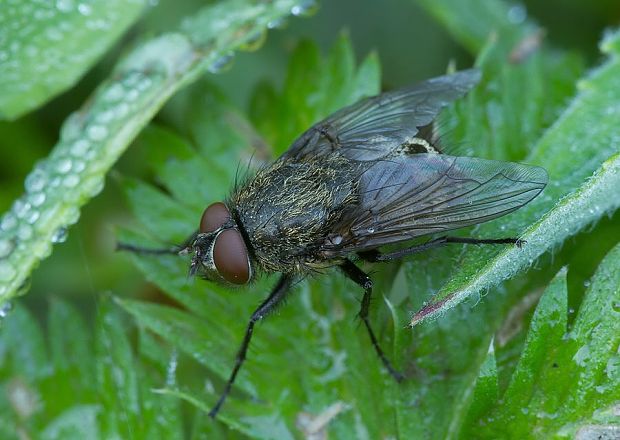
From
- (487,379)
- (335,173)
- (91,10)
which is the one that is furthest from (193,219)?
(487,379)

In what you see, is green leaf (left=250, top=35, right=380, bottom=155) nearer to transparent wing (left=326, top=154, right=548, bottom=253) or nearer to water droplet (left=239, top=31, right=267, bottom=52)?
water droplet (left=239, top=31, right=267, bottom=52)

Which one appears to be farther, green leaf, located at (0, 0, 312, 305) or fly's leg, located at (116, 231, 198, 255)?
fly's leg, located at (116, 231, 198, 255)

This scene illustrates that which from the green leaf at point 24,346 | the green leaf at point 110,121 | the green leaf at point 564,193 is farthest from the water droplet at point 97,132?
the green leaf at point 564,193

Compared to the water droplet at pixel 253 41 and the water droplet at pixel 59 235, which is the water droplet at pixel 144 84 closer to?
the water droplet at pixel 253 41

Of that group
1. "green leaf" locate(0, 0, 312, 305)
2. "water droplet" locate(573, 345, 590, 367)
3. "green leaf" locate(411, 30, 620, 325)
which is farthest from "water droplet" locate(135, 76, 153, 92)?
"water droplet" locate(573, 345, 590, 367)

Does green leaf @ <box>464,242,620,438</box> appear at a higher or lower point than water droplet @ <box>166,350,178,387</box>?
higher

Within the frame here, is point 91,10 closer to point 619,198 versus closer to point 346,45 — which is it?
point 346,45

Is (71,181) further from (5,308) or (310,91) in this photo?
(310,91)
